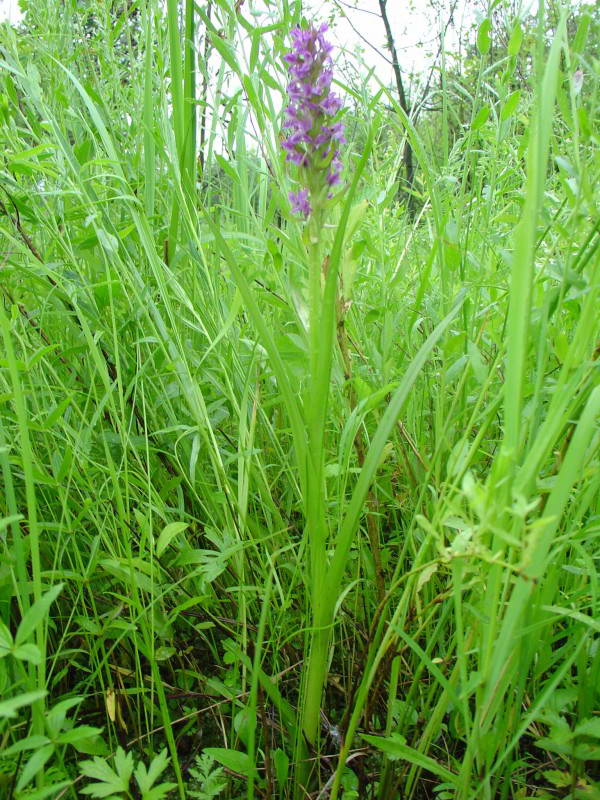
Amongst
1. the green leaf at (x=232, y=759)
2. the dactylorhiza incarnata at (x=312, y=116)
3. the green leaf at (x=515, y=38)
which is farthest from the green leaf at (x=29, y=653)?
the green leaf at (x=515, y=38)

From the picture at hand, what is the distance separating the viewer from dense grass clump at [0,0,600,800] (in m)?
0.61

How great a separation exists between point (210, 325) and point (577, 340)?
0.64m

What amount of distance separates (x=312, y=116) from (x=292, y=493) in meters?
0.61

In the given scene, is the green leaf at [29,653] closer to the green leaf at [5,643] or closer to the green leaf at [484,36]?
the green leaf at [5,643]

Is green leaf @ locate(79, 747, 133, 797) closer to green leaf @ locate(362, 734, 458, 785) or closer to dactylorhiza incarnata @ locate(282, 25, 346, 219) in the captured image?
green leaf @ locate(362, 734, 458, 785)

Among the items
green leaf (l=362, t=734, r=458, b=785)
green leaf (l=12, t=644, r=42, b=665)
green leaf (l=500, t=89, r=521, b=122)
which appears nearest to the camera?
green leaf (l=12, t=644, r=42, b=665)

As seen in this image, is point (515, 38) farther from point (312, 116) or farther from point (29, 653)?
point (29, 653)

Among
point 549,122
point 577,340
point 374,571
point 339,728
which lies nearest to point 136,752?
point 339,728

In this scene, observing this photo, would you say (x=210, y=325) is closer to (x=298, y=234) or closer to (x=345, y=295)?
(x=298, y=234)

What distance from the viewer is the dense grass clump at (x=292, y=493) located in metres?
0.61

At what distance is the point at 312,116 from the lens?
75cm

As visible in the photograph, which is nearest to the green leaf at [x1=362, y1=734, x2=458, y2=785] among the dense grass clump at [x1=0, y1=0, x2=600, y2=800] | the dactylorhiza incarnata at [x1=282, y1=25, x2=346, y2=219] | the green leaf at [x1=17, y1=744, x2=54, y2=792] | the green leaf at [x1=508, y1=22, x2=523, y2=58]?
the dense grass clump at [x1=0, y1=0, x2=600, y2=800]

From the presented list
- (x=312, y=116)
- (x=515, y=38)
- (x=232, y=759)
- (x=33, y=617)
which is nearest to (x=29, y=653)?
(x=33, y=617)

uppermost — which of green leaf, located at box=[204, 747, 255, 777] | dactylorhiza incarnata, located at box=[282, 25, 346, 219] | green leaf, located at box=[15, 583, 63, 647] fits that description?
dactylorhiza incarnata, located at box=[282, 25, 346, 219]
